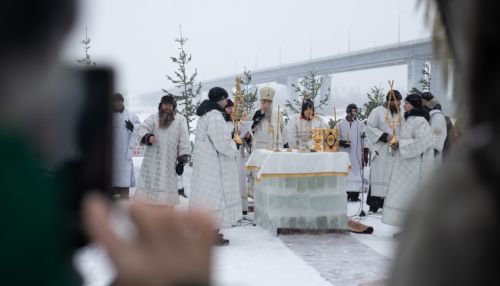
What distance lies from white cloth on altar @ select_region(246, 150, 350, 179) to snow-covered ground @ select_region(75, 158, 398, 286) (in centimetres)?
74

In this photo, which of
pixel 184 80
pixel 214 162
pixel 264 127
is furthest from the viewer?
pixel 184 80

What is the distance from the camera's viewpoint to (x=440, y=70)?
1143mm

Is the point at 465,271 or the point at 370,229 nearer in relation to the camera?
the point at 465,271

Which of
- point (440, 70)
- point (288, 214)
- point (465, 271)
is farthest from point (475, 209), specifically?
point (288, 214)

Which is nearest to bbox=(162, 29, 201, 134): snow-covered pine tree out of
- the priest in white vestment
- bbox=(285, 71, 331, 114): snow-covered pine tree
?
Result: bbox=(285, 71, 331, 114): snow-covered pine tree

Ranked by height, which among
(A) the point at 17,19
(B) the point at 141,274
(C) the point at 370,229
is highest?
(A) the point at 17,19

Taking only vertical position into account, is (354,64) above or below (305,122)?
above

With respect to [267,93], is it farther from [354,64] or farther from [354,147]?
[354,64]

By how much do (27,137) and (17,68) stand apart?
0.06 meters

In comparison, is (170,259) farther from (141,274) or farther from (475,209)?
(475,209)

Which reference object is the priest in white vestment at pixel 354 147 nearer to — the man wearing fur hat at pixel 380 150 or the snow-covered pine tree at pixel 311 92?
the man wearing fur hat at pixel 380 150

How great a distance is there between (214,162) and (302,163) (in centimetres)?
97

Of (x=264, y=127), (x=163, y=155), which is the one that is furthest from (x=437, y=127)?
(x=163, y=155)

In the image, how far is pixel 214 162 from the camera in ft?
21.0
